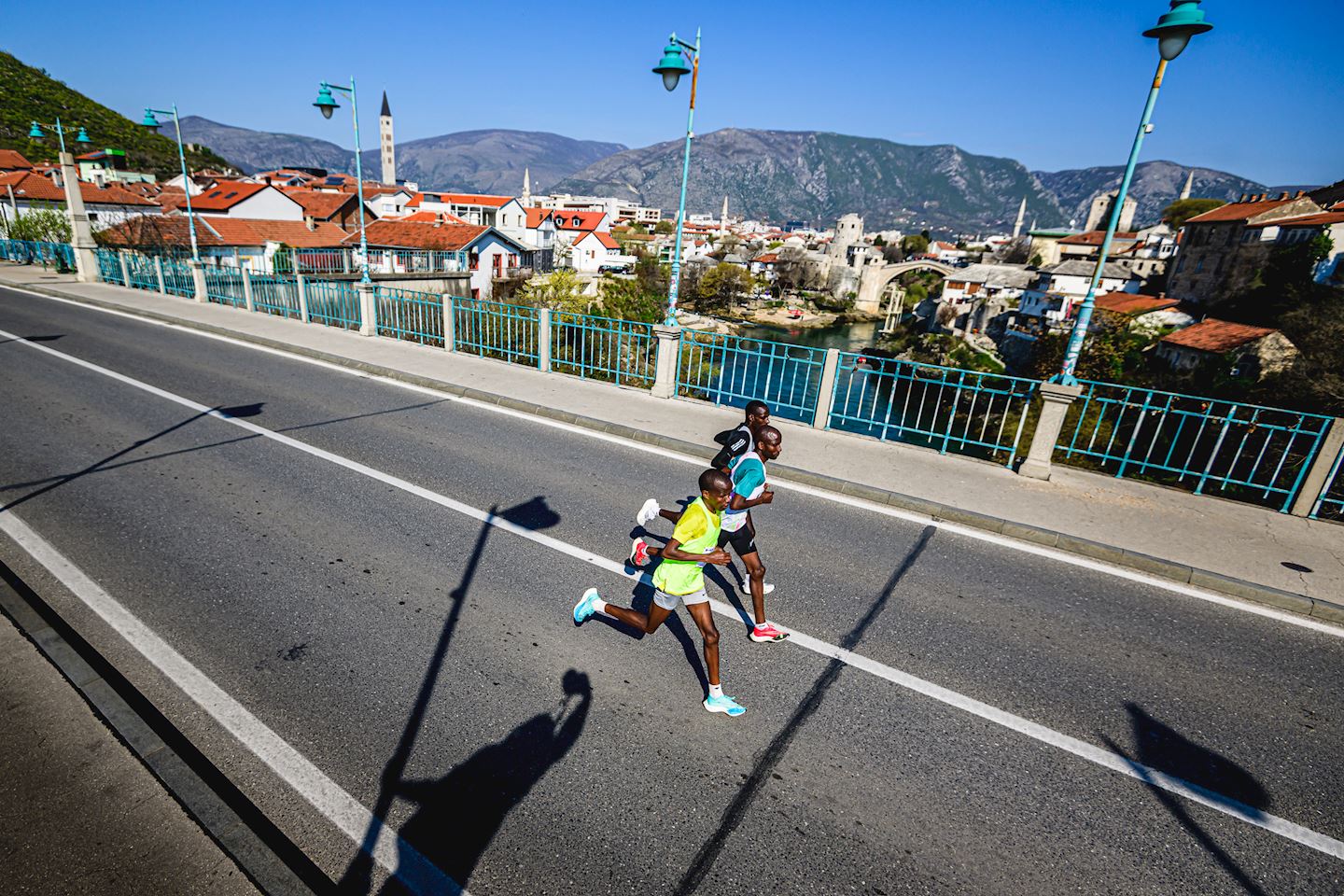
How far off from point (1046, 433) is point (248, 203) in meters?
63.0

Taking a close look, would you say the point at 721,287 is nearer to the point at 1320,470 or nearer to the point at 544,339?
the point at 544,339

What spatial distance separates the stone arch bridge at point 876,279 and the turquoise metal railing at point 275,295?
93.3 metres

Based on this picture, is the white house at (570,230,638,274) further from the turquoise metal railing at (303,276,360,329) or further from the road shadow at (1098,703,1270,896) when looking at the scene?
the road shadow at (1098,703,1270,896)

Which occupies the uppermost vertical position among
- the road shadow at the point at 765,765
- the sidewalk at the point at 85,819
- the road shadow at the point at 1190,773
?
the road shadow at the point at 1190,773

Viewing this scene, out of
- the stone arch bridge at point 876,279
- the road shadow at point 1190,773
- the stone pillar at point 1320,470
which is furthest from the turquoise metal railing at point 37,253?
the stone arch bridge at point 876,279

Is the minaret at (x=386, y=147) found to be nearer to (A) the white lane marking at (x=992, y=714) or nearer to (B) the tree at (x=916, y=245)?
(B) the tree at (x=916, y=245)

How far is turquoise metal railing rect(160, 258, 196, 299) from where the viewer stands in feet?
66.8

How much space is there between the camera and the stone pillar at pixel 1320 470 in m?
7.08

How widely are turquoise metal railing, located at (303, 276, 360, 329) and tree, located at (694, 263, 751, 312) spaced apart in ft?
234

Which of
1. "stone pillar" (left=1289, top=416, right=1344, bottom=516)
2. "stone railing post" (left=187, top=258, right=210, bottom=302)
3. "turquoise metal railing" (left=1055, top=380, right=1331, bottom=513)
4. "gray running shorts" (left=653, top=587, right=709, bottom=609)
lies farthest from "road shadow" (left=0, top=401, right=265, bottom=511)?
"stone pillar" (left=1289, top=416, right=1344, bottom=516)

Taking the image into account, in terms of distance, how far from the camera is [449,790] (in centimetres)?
323

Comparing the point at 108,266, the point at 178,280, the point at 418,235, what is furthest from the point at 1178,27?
the point at 418,235

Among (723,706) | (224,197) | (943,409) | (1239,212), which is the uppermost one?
(1239,212)

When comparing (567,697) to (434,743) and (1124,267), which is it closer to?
(434,743)
